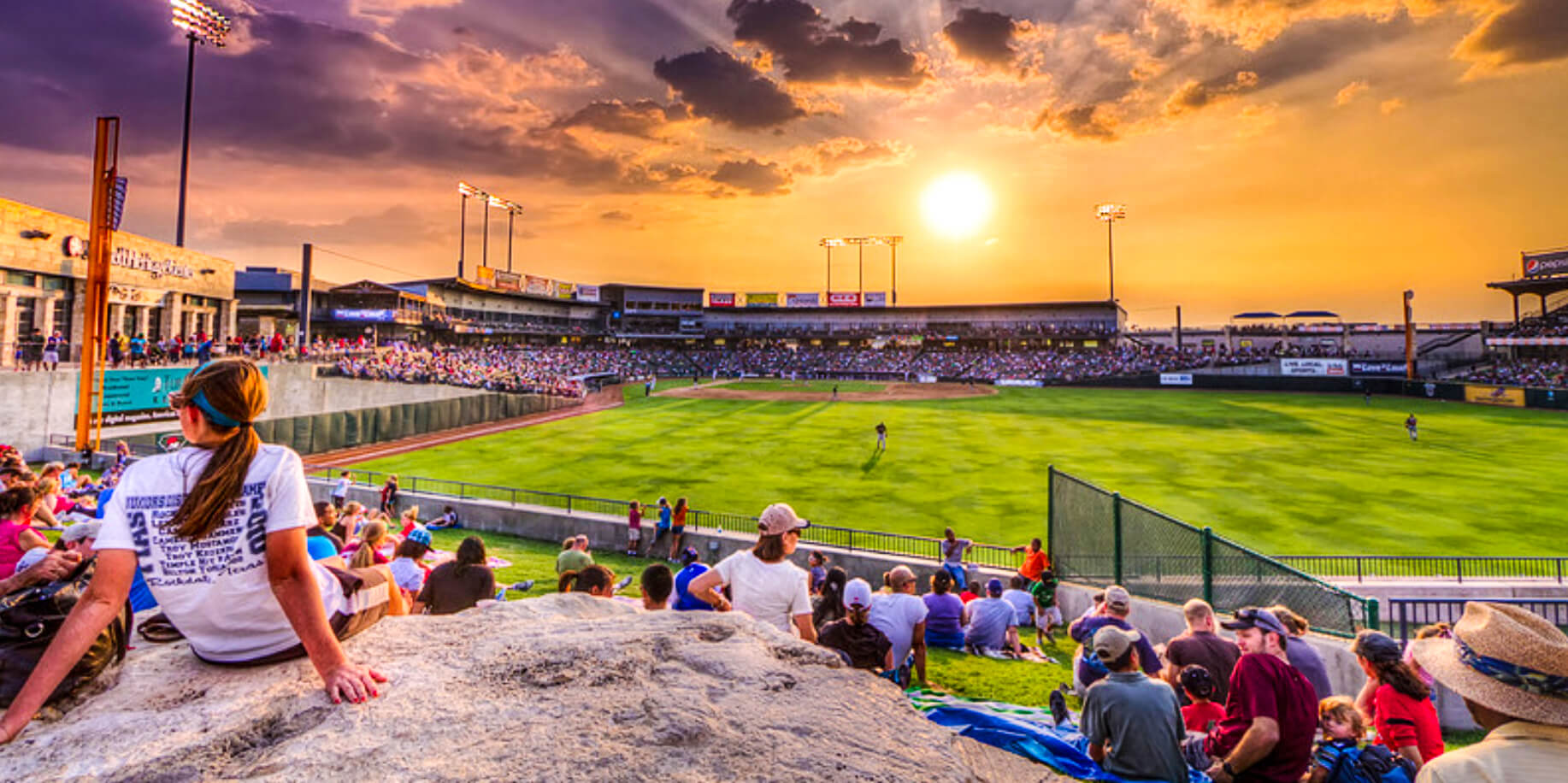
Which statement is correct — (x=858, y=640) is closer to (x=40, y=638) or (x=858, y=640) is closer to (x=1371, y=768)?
(x=1371, y=768)

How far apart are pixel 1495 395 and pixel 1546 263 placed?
142 ft

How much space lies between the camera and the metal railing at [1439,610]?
8.80 metres

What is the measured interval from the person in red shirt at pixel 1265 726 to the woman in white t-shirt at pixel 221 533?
17.1ft

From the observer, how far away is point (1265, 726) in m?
4.22

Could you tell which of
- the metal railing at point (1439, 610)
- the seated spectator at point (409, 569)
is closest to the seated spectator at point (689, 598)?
the seated spectator at point (409, 569)

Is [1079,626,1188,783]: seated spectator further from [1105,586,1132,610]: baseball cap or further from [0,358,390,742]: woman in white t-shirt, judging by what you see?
[0,358,390,742]: woman in white t-shirt

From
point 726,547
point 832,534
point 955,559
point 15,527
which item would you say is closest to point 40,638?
→ point 15,527

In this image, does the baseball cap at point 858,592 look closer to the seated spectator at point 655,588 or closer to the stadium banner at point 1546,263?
the seated spectator at point 655,588

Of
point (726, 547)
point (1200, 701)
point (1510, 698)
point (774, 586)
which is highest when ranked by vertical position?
point (1510, 698)

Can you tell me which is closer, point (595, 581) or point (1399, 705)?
point (1399, 705)

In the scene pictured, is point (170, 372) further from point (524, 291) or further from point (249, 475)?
point (524, 291)

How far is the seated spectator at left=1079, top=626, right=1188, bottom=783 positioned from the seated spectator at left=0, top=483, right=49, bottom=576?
8.86 m

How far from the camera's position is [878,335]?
10400cm

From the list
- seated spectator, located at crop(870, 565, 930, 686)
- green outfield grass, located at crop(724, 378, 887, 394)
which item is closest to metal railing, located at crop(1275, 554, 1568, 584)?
seated spectator, located at crop(870, 565, 930, 686)
